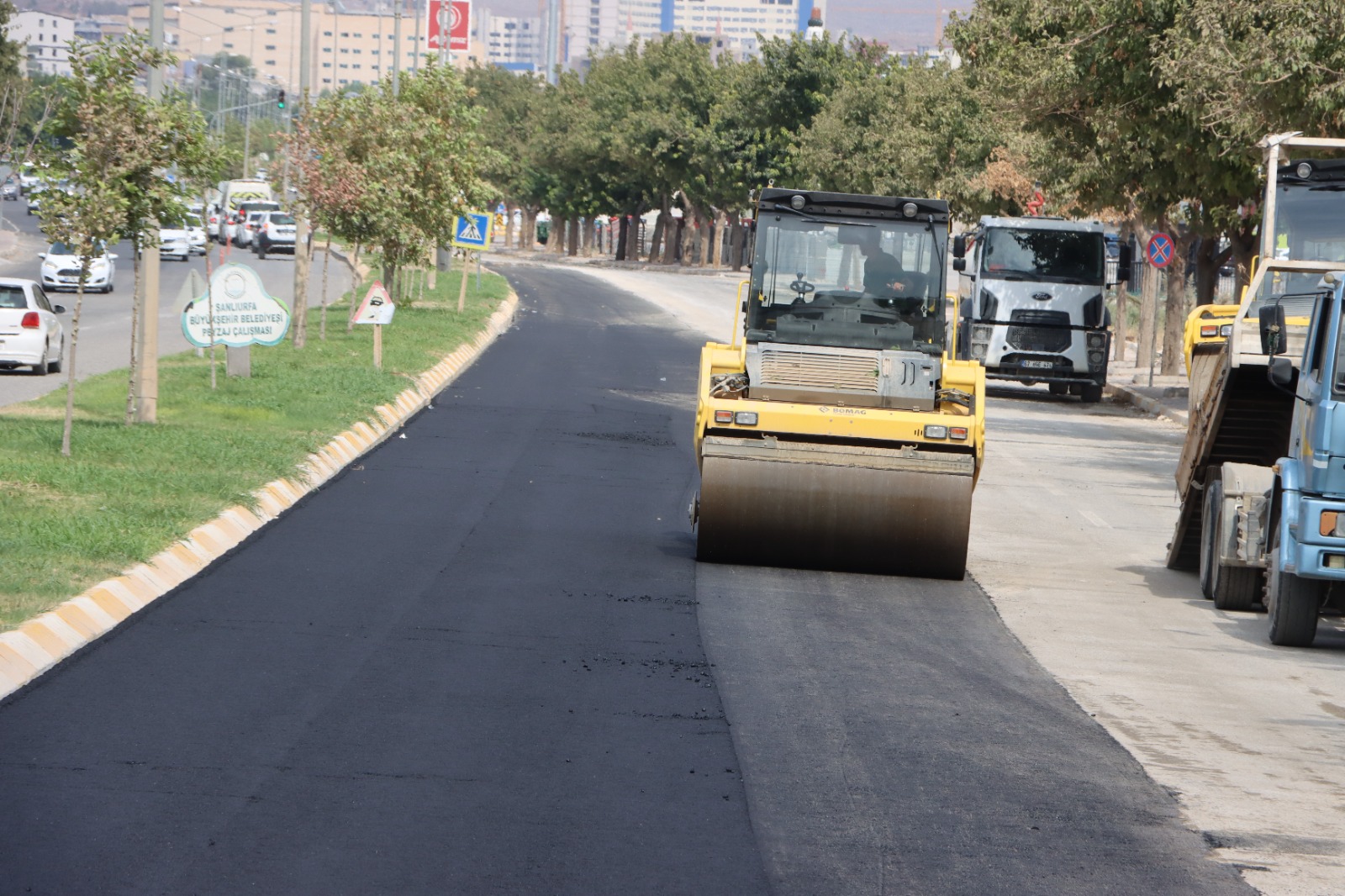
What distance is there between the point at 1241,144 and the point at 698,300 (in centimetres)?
4021

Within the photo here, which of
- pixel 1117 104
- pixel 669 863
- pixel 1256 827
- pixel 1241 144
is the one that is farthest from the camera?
pixel 1117 104

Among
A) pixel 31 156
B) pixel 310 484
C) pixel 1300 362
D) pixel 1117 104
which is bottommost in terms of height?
pixel 310 484

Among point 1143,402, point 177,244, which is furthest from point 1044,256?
point 177,244

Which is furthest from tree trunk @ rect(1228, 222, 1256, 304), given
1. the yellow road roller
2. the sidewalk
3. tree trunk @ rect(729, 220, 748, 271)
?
tree trunk @ rect(729, 220, 748, 271)

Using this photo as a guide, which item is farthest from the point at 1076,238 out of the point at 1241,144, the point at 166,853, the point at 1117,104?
the point at 166,853

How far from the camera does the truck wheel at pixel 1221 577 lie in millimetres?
13000

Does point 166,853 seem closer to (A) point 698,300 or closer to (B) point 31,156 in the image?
(B) point 31,156

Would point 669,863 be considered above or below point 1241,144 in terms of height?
below

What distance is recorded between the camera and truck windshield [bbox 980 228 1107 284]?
32250 millimetres

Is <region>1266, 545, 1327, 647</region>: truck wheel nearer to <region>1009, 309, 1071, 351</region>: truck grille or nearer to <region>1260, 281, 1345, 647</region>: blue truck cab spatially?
<region>1260, 281, 1345, 647</region>: blue truck cab

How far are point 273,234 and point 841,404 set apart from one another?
59.3 metres

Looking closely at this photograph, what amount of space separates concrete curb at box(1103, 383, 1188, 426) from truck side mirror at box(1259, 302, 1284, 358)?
17069 millimetres

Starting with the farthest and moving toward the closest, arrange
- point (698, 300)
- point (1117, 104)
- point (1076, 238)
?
point (698, 300), point (1076, 238), point (1117, 104)

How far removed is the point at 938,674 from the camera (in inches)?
391
